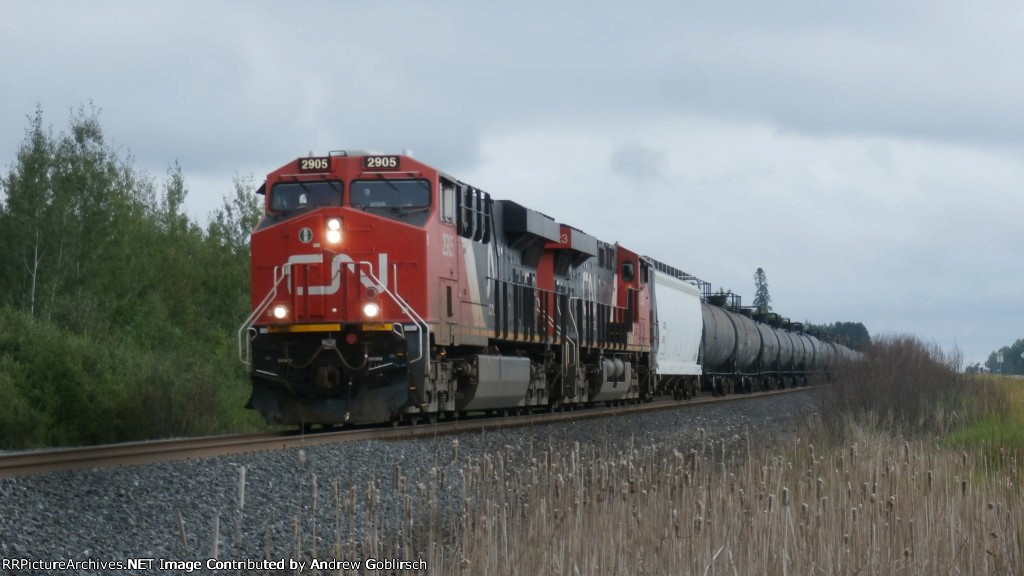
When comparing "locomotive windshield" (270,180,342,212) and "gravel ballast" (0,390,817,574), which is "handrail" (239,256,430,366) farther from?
"gravel ballast" (0,390,817,574)

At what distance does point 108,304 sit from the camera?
40031mm

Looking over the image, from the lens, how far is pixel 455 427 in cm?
1600

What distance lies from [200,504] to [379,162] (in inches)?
365

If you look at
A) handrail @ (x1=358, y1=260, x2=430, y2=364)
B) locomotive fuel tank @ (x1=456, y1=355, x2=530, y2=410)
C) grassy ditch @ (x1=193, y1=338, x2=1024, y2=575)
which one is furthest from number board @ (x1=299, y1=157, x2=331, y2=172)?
grassy ditch @ (x1=193, y1=338, x2=1024, y2=575)

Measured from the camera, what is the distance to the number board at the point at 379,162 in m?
17.1

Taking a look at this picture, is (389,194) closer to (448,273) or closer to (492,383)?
(448,273)

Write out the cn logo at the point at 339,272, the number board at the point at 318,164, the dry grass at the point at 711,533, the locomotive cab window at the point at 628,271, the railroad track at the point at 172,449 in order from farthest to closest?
1. the locomotive cab window at the point at 628,271
2. the number board at the point at 318,164
3. the cn logo at the point at 339,272
4. the railroad track at the point at 172,449
5. the dry grass at the point at 711,533

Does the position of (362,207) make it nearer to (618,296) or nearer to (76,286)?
(618,296)

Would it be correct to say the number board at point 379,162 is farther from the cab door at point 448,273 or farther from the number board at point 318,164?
the cab door at point 448,273

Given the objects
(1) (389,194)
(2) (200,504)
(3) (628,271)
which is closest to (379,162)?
(1) (389,194)

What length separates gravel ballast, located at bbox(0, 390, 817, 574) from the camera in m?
6.94

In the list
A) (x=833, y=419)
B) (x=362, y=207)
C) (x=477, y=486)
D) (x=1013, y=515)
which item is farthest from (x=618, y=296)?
(x=1013, y=515)

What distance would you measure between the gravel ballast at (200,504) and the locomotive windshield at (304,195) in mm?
5041

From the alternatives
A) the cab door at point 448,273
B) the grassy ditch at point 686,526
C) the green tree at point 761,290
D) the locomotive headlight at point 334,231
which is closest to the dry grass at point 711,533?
the grassy ditch at point 686,526
